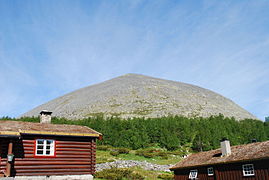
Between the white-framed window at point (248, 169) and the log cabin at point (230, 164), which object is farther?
the white-framed window at point (248, 169)

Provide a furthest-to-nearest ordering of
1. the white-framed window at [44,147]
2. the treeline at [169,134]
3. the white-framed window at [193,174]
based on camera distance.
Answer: the treeline at [169,134] → the white-framed window at [193,174] → the white-framed window at [44,147]

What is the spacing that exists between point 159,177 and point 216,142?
2640 centimetres

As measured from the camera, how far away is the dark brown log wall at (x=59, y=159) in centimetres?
1944

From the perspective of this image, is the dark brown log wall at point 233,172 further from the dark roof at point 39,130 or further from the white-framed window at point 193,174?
the dark roof at point 39,130

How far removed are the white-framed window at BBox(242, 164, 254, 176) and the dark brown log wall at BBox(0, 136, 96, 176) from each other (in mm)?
12704

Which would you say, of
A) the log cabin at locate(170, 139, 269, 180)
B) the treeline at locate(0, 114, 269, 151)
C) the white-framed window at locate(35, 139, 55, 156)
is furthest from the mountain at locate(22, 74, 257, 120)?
the white-framed window at locate(35, 139, 55, 156)

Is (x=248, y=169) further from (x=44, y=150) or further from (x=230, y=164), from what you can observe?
(x=44, y=150)

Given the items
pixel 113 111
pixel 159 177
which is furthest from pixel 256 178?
pixel 113 111

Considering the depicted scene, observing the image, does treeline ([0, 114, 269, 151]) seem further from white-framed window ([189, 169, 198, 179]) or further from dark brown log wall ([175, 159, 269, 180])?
dark brown log wall ([175, 159, 269, 180])

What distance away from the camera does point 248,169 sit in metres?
21.5

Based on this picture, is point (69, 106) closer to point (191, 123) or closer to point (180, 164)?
point (191, 123)

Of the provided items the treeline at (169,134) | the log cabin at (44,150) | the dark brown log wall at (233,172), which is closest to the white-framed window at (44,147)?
the log cabin at (44,150)

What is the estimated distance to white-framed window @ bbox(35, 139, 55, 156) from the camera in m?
20.2

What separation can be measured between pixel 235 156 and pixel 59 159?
15098 millimetres
